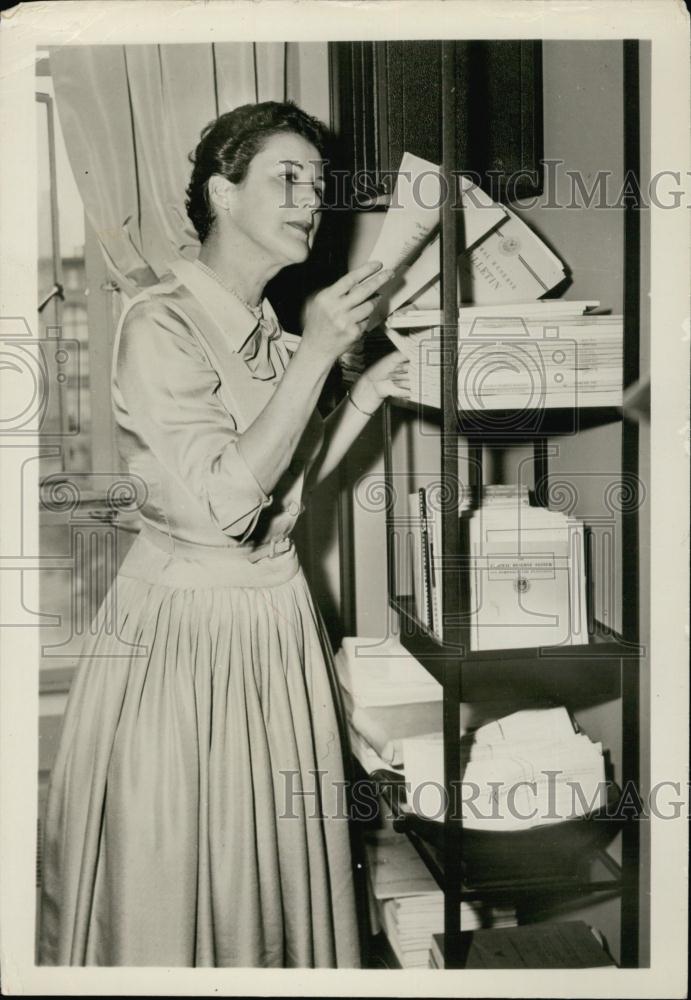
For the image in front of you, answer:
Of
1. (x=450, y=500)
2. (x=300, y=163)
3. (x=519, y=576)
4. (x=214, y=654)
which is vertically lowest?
(x=214, y=654)

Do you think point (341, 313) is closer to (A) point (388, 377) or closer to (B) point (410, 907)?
(A) point (388, 377)

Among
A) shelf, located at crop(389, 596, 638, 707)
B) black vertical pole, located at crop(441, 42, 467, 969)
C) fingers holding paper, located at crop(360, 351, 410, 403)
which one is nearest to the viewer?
black vertical pole, located at crop(441, 42, 467, 969)

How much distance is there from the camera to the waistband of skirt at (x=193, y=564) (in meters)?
1.69

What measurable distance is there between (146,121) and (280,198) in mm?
297

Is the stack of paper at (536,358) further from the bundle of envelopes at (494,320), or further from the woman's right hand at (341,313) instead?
the woman's right hand at (341,313)

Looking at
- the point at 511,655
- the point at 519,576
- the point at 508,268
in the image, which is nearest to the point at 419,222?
the point at 508,268

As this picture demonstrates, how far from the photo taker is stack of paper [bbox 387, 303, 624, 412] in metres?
1.61

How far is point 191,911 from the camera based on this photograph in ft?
5.45

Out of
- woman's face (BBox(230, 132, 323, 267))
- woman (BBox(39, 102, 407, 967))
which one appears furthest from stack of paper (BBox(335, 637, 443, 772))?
woman's face (BBox(230, 132, 323, 267))

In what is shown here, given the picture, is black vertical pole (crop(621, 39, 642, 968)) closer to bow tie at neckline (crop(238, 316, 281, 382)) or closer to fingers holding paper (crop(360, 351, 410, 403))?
fingers holding paper (crop(360, 351, 410, 403))

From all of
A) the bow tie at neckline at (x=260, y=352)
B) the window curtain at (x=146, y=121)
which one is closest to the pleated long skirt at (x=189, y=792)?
the bow tie at neckline at (x=260, y=352)

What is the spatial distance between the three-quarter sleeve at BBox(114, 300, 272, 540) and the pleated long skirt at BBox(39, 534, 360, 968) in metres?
0.13

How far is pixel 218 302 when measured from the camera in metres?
1.70

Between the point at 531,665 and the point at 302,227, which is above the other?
the point at 302,227
